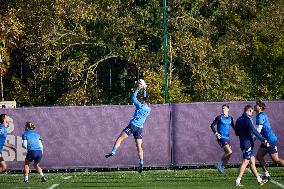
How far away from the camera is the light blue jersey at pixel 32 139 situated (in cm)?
2248

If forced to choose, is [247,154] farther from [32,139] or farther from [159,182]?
[32,139]

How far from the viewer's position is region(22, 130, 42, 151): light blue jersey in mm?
22484

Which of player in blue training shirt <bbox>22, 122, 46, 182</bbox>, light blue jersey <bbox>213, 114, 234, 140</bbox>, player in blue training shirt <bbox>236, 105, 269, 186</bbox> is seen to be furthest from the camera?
light blue jersey <bbox>213, 114, 234, 140</bbox>

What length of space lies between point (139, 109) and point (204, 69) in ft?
76.6

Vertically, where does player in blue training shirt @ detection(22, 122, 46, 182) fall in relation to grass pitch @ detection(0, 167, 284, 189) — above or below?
above

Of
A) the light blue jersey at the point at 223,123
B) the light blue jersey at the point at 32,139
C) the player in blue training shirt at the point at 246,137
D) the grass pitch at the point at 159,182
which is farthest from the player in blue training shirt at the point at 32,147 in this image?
the player in blue training shirt at the point at 246,137

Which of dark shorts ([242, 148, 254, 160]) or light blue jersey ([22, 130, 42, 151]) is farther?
light blue jersey ([22, 130, 42, 151])

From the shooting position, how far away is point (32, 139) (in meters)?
22.6

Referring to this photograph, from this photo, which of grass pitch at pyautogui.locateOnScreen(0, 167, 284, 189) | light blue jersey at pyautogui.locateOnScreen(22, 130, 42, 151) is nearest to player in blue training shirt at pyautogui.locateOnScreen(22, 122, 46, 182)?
light blue jersey at pyautogui.locateOnScreen(22, 130, 42, 151)

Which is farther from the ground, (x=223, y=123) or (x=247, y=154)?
(x=223, y=123)

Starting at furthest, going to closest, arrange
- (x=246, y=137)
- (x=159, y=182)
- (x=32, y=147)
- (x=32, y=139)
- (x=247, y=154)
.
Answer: (x=32, y=147) < (x=32, y=139) < (x=159, y=182) < (x=246, y=137) < (x=247, y=154)

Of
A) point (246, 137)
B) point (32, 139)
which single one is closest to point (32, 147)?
point (32, 139)

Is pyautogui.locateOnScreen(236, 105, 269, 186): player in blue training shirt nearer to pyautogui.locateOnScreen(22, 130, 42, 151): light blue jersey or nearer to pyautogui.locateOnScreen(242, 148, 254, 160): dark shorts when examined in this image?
pyautogui.locateOnScreen(242, 148, 254, 160): dark shorts

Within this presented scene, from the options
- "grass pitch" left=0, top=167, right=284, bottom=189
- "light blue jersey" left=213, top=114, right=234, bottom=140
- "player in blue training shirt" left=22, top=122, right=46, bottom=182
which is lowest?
"grass pitch" left=0, top=167, right=284, bottom=189
